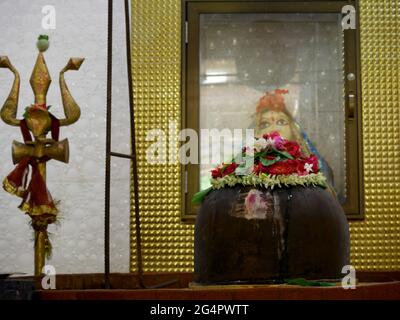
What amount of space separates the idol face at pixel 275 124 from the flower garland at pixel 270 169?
4.97ft

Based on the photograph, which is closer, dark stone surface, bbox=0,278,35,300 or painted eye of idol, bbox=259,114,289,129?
dark stone surface, bbox=0,278,35,300

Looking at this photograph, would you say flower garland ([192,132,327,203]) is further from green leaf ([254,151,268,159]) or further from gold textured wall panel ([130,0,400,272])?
gold textured wall panel ([130,0,400,272])

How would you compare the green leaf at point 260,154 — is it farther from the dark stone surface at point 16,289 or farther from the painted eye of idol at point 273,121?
the painted eye of idol at point 273,121

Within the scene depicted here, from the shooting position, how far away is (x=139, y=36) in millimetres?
4789

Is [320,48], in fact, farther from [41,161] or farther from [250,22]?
[41,161]

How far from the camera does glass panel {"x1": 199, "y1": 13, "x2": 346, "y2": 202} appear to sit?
4727 mm

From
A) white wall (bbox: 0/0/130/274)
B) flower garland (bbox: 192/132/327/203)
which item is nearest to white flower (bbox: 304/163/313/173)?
flower garland (bbox: 192/132/327/203)

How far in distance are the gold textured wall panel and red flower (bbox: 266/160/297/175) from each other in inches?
68.6

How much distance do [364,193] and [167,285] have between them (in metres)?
1.64

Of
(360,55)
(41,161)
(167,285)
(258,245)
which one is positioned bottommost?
(167,285)

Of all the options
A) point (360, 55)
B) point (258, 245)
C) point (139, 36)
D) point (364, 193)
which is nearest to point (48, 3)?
point (139, 36)

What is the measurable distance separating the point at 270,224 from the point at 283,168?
30 cm

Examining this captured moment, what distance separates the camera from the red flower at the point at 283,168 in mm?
2984

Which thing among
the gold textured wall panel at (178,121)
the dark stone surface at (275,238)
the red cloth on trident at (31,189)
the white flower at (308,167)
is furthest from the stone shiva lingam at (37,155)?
the white flower at (308,167)
